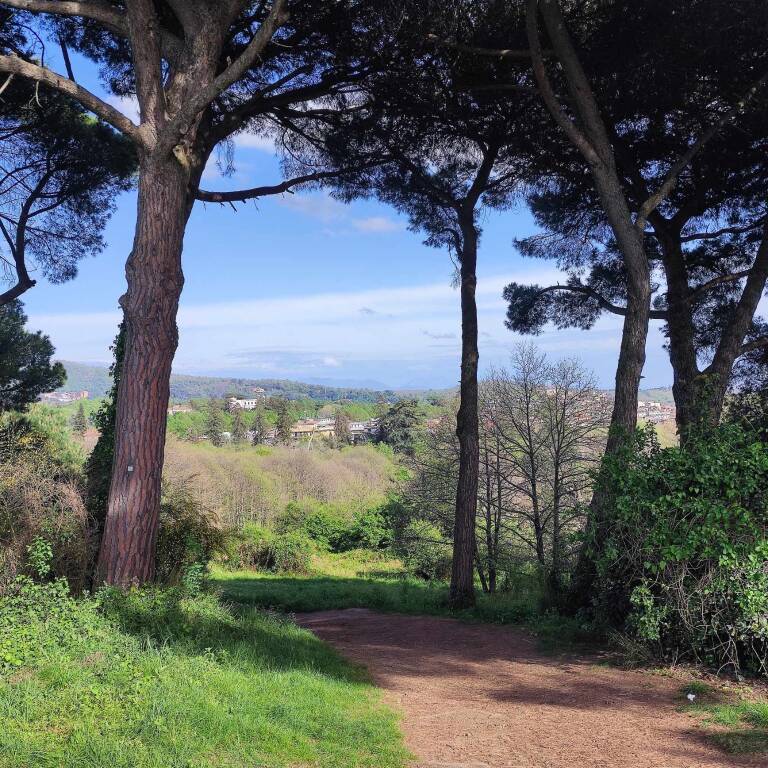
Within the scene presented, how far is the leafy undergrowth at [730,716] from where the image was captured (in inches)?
152

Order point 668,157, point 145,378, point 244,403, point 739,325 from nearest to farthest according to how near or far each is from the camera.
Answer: point 145,378, point 739,325, point 668,157, point 244,403

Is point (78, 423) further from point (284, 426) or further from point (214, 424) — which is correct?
point (284, 426)

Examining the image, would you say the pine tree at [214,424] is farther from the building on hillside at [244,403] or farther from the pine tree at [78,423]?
the pine tree at [78,423]

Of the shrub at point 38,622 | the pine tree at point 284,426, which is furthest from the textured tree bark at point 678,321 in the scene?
the pine tree at point 284,426

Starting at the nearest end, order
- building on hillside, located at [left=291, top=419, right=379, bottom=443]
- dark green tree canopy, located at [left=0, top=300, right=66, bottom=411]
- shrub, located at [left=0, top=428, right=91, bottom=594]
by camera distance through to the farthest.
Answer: shrub, located at [left=0, top=428, right=91, bottom=594]
dark green tree canopy, located at [left=0, top=300, right=66, bottom=411]
building on hillside, located at [left=291, top=419, right=379, bottom=443]

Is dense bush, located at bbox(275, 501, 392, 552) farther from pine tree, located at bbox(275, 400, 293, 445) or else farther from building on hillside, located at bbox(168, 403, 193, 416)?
building on hillside, located at bbox(168, 403, 193, 416)

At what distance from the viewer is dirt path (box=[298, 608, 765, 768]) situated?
379 centimetres

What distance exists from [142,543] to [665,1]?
8.27 m

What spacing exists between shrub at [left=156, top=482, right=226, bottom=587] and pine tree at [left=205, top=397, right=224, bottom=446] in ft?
160

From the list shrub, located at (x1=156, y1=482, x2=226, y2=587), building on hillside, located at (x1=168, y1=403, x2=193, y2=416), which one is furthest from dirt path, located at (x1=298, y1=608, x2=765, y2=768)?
building on hillside, located at (x1=168, y1=403, x2=193, y2=416)

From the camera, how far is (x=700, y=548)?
18.4ft

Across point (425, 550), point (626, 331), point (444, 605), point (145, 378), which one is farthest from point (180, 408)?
point (626, 331)

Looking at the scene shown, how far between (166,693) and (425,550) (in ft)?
57.0

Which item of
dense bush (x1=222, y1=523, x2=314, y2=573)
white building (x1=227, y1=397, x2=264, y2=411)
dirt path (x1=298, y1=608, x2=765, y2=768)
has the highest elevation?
white building (x1=227, y1=397, x2=264, y2=411)
